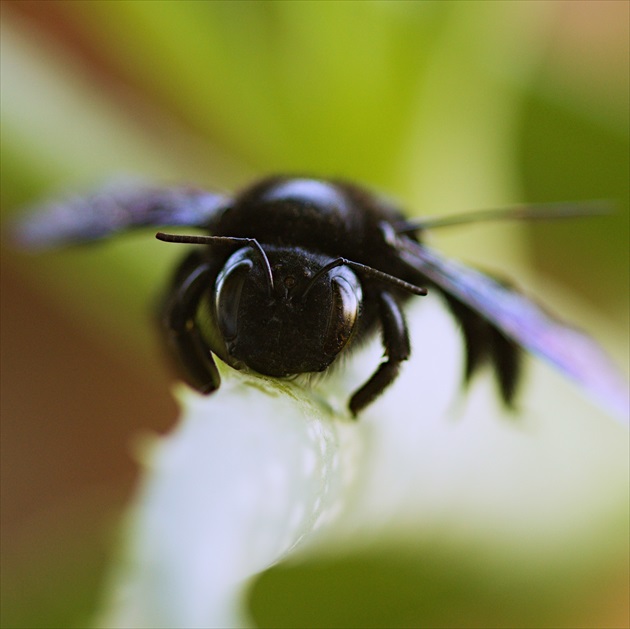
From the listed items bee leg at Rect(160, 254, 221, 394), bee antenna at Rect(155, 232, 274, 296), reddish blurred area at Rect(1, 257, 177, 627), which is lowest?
reddish blurred area at Rect(1, 257, 177, 627)

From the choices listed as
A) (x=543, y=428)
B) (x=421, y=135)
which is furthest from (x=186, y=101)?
(x=543, y=428)

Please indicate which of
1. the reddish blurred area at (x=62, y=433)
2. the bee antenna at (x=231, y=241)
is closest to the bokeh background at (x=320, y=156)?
the reddish blurred area at (x=62, y=433)

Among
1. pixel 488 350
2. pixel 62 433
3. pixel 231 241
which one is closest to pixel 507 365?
pixel 488 350

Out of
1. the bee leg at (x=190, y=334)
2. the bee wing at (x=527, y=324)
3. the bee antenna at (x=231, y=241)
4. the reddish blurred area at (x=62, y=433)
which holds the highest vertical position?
the bee antenna at (x=231, y=241)

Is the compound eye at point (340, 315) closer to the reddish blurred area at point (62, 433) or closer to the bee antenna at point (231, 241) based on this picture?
the bee antenna at point (231, 241)

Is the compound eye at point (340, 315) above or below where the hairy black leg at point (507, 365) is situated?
above

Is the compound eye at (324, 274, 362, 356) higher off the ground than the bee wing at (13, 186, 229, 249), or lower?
lower

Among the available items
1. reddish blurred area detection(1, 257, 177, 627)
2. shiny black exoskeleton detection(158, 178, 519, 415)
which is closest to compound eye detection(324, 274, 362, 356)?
shiny black exoskeleton detection(158, 178, 519, 415)

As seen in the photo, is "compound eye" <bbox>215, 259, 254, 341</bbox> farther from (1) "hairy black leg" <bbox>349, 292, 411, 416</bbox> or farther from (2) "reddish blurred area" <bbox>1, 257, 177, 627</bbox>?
(2) "reddish blurred area" <bbox>1, 257, 177, 627</bbox>

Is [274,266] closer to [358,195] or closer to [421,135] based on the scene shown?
[358,195]

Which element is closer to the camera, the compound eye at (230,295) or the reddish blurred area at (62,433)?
the compound eye at (230,295)
